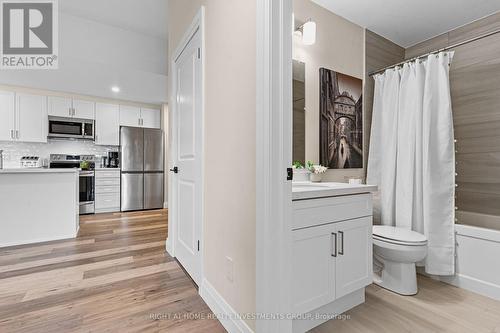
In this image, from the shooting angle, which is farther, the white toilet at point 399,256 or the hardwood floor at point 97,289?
the white toilet at point 399,256

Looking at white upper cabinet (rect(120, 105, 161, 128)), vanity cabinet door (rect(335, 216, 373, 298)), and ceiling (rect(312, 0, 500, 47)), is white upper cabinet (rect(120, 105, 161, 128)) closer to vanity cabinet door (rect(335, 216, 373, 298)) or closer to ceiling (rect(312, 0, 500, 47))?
ceiling (rect(312, 0, 500, 47))

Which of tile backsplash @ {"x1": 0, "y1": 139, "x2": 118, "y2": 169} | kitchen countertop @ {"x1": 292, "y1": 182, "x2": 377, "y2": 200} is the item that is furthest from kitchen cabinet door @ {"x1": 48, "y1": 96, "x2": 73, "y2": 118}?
kitchen countertop @ {"x1": 292, "y1": 182, "x2": 377, "y2": 200}

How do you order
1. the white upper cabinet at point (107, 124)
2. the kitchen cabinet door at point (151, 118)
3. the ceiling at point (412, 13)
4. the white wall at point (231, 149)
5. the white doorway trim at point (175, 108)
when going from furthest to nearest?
the kitchen cabinet door at point (151, 118) → the white upper cabinet at point (107, 124) → the ceiling at point (412, 13) → the white doorway trim at point (175, 108) → the white wall at point (231, 149)

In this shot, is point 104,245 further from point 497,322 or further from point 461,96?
point 461,96

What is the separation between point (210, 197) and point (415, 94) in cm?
206

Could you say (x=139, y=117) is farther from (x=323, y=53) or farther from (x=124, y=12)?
(x=323, y=53)


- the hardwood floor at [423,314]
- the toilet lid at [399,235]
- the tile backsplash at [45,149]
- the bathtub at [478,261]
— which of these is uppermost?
the tile backsplash at [45,149]

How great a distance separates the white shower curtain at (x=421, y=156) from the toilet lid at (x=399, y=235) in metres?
0.25

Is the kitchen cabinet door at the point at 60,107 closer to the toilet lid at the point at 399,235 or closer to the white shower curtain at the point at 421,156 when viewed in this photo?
the white shower curtain at the point at 421,156

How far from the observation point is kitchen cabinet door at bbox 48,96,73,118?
4340 mm

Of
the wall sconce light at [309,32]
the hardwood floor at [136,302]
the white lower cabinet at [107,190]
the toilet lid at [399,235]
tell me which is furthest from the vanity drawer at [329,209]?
the white lower cabinet at [107,190]

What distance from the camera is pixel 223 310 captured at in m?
1.43

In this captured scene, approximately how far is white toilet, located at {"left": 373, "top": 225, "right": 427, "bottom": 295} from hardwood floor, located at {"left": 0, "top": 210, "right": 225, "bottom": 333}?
1337 millimetres

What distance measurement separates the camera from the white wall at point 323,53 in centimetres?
225
